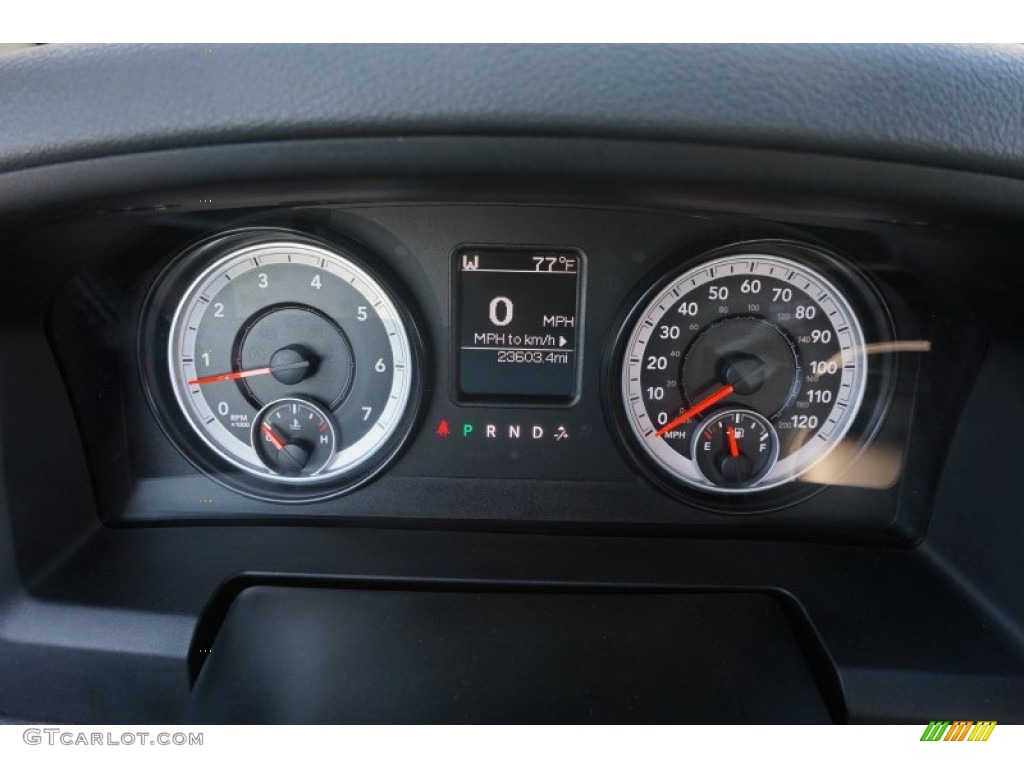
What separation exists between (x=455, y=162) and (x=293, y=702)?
3.29ft

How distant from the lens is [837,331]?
193cm

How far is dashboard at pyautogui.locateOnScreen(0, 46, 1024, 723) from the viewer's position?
1.12 m

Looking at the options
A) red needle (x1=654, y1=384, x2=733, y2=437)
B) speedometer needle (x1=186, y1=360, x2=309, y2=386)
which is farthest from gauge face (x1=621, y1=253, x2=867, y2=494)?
speedometer needle (x1=186, y1=360, x2=309, y2=386)

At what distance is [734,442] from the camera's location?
196 cm

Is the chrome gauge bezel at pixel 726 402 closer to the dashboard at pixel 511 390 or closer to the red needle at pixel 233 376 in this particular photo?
the dashboard at pixel 511 390

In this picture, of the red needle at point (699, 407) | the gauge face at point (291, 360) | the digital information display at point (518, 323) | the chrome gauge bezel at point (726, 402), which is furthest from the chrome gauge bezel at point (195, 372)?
the red needle at point (699, 407)

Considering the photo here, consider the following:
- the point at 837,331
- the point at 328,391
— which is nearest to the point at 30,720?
the point at 328,391

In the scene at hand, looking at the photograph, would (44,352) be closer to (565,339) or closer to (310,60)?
(310,60)

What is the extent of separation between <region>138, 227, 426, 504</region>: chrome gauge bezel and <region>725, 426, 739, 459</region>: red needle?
0.73m
